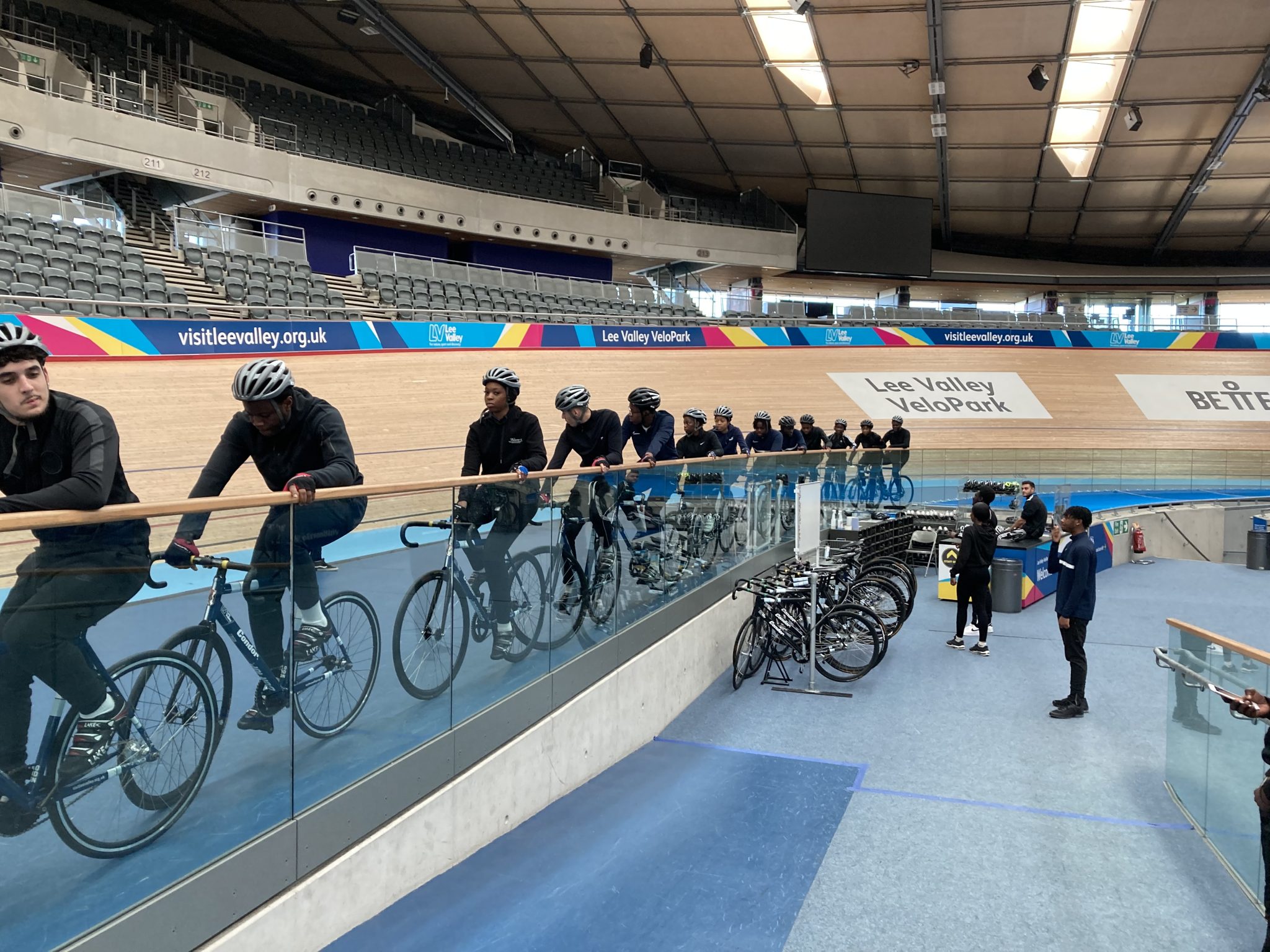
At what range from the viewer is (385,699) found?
323 centimetres

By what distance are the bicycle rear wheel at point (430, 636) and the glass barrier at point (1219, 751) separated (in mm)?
3268

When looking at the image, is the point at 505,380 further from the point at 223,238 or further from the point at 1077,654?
the point at 223,238

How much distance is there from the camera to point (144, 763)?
222 centimetres

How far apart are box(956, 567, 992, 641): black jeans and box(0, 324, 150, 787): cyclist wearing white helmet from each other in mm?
7472

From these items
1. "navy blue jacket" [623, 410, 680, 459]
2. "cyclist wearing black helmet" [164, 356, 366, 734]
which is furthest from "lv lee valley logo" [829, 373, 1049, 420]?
"cyclist wearing black helmet" [164, 356, 366, 734]

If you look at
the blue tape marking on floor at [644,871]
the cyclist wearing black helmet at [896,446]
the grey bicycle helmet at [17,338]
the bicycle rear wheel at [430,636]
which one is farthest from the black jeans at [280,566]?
the cyclist wearing black helmet at [896,446]

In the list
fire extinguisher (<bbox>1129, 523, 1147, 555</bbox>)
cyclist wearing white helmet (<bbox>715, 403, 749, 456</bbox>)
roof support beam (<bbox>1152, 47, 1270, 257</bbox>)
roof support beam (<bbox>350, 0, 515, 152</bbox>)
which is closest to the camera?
cyclist wearing white helmet (<bbox>715, 403, 749, 456</bbox>)

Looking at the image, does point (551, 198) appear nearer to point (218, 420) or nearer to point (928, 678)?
point (218, 420)

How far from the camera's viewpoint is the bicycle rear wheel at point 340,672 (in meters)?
2.81

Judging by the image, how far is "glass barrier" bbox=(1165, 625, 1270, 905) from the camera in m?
3.69

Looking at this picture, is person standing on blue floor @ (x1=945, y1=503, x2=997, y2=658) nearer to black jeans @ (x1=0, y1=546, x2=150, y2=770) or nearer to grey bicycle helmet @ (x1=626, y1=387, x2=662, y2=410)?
grey bicycle helmet @ (x1=626, y1=387, x2=662, y2=410)

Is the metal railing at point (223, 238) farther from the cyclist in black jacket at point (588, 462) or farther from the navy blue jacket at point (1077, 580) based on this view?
the navy blue jacket at point (1077, 580)

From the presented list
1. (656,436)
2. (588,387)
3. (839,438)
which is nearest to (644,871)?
(656,436)

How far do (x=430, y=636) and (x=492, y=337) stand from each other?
12382mm
